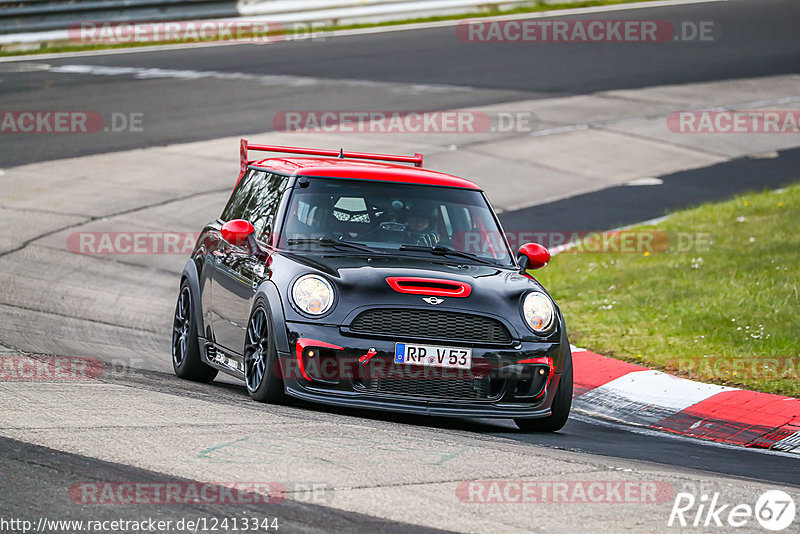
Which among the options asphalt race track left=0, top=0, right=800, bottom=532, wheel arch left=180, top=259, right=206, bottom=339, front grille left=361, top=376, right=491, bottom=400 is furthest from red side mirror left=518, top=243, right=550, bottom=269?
wheel arch left=180, top=259, right=206, bottom=339

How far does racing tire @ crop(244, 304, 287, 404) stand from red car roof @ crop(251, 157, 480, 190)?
126 centimetres

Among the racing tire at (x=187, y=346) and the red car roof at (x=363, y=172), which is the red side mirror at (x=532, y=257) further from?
the racing tire at (x=187, y=346)

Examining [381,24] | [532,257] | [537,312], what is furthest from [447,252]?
[381,24]

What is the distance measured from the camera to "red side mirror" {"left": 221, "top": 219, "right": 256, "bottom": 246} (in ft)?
26.8

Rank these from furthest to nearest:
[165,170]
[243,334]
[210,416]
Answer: [165,170] < [243,334] < [210,416]

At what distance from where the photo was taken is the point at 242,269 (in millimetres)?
8227

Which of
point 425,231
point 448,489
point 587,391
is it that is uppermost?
point 425,231

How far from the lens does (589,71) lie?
27656 millimetres

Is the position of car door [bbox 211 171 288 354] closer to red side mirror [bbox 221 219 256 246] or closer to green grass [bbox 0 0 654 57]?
red side mirror [bbox 221 219 256 246]

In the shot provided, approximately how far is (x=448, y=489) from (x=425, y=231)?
3.10 m

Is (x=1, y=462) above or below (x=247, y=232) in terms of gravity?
Answer: below

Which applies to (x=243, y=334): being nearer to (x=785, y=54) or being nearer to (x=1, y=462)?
(x=1, y=462)

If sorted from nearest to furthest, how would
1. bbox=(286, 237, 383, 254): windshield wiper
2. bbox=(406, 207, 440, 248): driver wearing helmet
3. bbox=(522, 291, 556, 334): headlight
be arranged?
bbox=(522, 291, 556, 334): headlight, bbox=(286, 237, 383, 254): windshield wiper, bbox=(406, 207, 440, 248): driver wearing helmet

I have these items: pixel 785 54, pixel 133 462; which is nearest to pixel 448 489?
pixel 133 462
